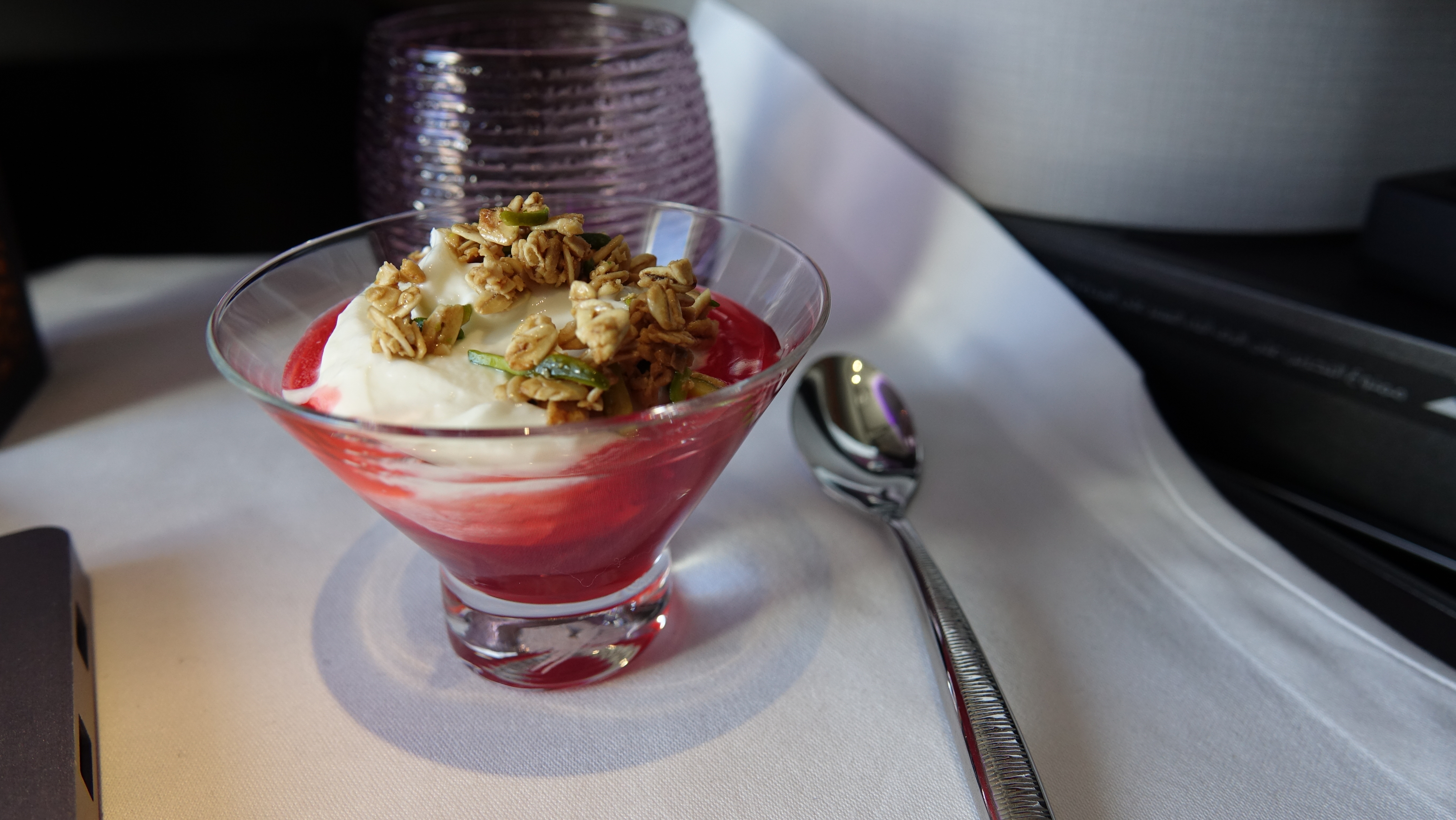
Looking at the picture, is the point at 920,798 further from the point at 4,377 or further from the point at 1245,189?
the point at 4,377

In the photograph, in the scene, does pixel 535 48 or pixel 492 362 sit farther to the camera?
pixel 535 48

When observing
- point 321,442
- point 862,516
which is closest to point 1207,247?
point 862,516

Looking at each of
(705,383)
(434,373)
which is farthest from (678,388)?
(434,373)

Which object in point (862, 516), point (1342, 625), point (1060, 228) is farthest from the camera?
point (1060, 228)

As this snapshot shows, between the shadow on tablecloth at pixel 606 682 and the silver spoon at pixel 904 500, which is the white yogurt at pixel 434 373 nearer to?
the shadow on tablecloth at pixel 606 682

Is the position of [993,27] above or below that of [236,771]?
above

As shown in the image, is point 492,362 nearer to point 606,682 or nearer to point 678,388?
point 678,388
